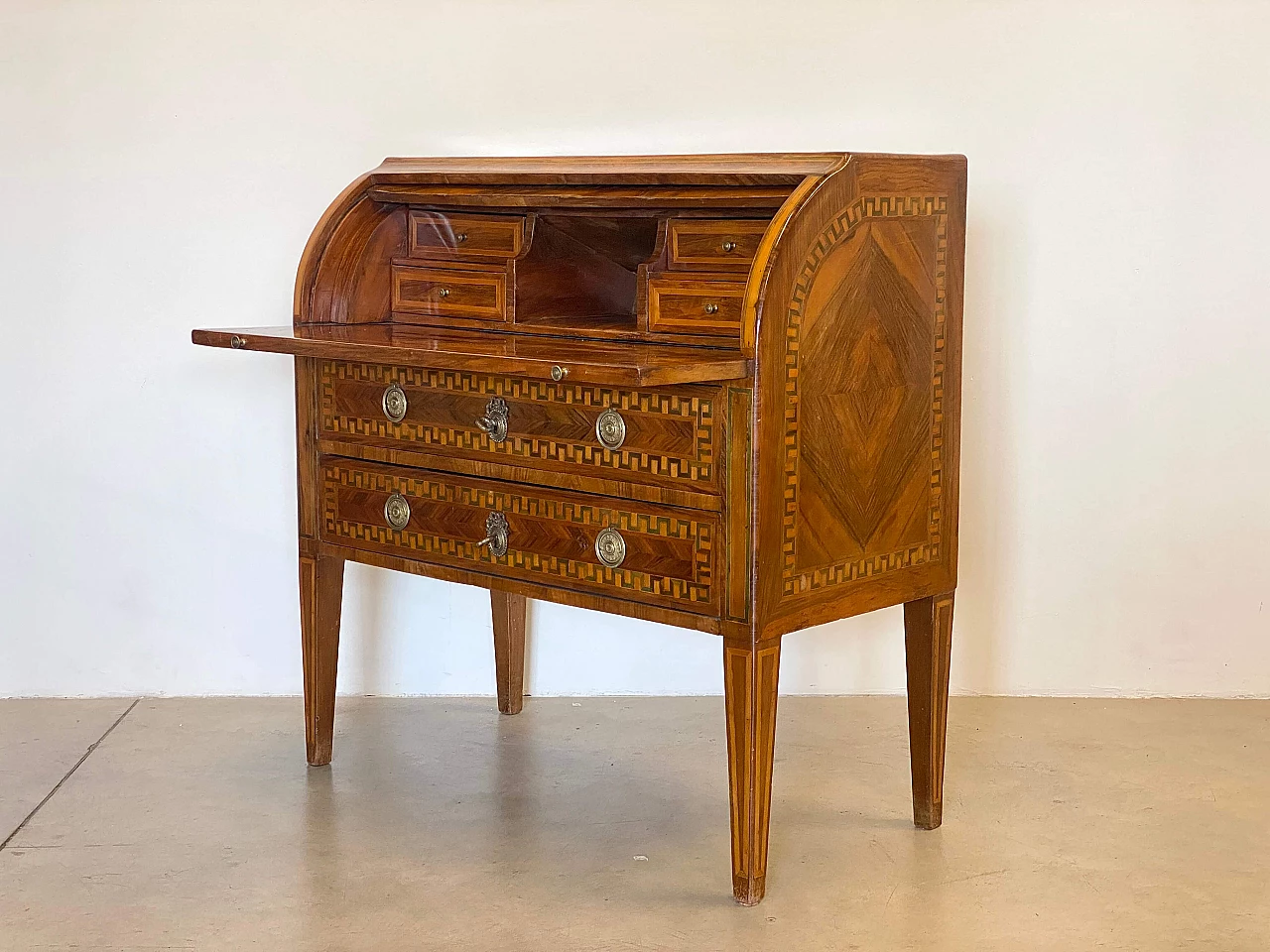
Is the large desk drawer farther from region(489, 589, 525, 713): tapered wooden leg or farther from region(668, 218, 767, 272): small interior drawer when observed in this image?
region(489, 589, 525, 713): tapered wooden leg

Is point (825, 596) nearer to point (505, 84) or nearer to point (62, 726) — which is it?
point (505, 84)

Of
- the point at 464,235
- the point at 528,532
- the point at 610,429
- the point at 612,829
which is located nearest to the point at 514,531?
the point at 528,532

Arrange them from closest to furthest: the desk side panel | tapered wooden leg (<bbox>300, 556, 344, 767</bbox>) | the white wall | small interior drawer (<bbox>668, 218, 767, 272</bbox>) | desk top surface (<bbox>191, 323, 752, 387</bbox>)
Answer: desk top surface (<bbox>191, 323, 752, 387</bbox>)
the desk side panel
small interior drawer (<bbox>668, 218, 767, 272</bbox>)
tapered wooden leg (<bbox>300, 556, 344, 767</bbox>)
the white wall

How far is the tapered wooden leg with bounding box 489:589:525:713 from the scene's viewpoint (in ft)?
12.8

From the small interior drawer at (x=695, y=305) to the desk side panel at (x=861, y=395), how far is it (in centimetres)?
24

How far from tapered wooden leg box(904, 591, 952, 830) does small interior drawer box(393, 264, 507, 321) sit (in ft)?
3.45

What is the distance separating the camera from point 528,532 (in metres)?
2.96

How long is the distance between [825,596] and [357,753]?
131 centimetres

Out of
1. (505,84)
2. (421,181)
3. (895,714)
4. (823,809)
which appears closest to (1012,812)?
(823,809)

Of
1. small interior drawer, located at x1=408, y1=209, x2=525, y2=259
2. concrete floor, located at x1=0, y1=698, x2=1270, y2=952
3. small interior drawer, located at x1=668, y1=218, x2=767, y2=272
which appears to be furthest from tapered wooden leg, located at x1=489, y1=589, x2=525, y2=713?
small interior drawer, located at x1=668, y1=218, x2=767, y2=272

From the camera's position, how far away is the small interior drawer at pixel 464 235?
3.30 m

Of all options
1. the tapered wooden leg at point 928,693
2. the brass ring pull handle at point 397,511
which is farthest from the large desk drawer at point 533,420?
the tapered wooden leg at point 928,693

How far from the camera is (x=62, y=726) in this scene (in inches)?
151

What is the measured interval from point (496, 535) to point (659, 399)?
0.47 meters
